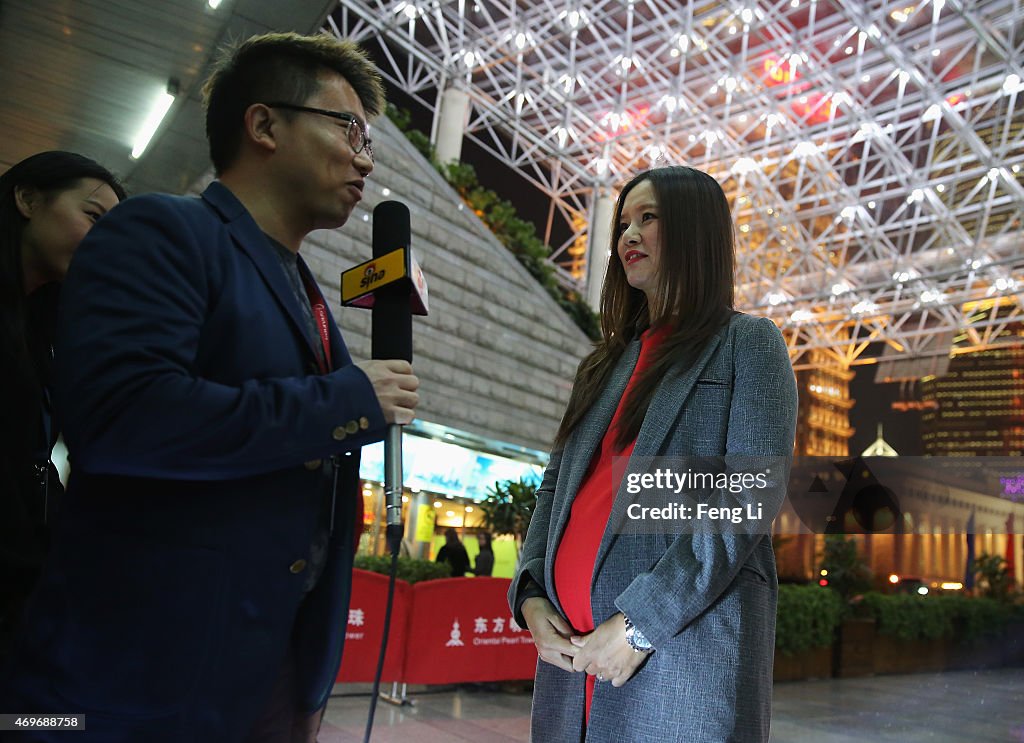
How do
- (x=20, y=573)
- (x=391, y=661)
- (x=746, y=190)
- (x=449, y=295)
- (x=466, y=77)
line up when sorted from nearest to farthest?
(x=20, y=573) < (x=391, y=661) < (x=449, y=295) < (x=466, y=77) < (x=746, y=190)

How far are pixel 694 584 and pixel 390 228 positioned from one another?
2.76ft

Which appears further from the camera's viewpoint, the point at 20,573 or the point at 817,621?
the point at 817,621

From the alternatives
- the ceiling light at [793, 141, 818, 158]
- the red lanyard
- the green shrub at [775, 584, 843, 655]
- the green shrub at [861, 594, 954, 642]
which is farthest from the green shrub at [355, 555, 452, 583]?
the ceiling light at [793, 141, 818, 158]

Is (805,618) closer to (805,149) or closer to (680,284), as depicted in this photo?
(680,284)

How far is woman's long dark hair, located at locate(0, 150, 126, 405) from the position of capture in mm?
1571

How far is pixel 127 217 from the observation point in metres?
1.14

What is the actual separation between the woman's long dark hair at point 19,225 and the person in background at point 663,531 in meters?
1.12

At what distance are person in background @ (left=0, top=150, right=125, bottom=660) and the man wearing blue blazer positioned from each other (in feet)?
1.65

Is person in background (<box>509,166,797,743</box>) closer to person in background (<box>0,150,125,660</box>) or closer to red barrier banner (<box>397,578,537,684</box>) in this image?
person in background (<box>0,150,125,660</box>)

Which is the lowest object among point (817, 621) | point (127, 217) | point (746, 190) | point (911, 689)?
point (911, 689)

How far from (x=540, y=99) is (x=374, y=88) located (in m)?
23.5

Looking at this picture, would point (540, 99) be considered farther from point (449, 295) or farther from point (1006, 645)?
point (1006, 645)

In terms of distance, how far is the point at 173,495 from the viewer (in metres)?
1.07

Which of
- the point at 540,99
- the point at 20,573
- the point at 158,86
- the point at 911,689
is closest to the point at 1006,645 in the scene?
the point at 911,689
